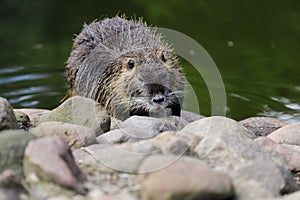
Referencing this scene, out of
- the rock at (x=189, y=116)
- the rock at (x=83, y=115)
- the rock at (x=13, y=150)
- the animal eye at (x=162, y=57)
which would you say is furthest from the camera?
the rock at (x=189, y=116)

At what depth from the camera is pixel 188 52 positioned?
875 cm

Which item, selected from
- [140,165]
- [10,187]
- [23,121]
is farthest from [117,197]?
[23,121]

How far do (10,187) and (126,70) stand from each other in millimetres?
2480

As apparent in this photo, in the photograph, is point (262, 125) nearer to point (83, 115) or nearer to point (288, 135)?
point (288, 135)

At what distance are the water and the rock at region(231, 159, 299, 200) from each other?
298 cm

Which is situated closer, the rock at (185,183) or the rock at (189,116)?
the rock at (185,183)

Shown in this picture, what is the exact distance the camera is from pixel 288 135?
16.3 ft

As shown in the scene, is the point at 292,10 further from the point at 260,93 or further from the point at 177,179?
the point at 177,179

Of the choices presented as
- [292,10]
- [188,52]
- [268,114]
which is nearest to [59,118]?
[268,114]

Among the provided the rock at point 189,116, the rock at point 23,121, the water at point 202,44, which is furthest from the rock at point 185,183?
the water at point 202,44

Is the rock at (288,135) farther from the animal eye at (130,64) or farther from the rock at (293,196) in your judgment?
the rock at (293,196)

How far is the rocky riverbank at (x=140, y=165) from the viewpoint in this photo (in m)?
3.27

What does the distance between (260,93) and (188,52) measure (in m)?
1.67

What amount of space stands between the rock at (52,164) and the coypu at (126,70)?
1.79 meters
